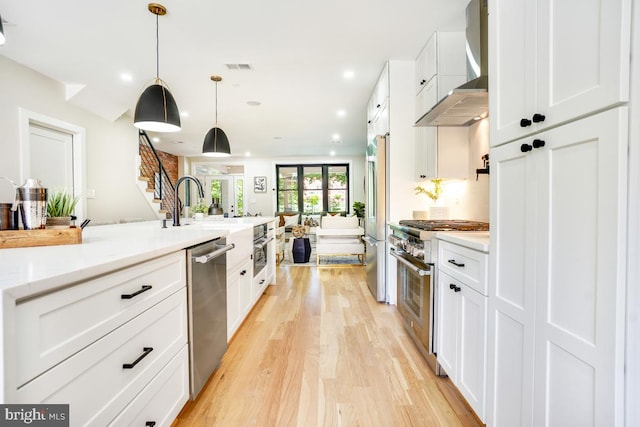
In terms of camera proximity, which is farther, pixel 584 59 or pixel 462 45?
pixel 462 45

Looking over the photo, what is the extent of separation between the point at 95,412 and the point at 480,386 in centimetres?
148

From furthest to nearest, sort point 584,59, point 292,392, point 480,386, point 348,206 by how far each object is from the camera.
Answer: point 348,206
point 292,392
point 480,386
point 584,59

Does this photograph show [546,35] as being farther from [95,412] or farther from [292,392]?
[292,392]

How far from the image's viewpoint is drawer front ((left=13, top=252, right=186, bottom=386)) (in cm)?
66

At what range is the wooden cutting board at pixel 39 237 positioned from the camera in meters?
1.20

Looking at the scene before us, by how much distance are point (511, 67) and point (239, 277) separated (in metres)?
2.21

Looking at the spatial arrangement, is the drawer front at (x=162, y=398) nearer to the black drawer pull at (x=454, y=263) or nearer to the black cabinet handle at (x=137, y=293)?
the black cabinet handle at (x=137, y=293)

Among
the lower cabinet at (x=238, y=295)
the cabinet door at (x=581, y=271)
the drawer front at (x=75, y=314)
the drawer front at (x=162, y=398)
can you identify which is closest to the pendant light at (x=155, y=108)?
the lower cabinet at (x=238, y=295)

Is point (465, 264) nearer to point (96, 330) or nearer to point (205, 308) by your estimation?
point (205, 308)

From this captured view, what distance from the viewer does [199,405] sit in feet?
5.25

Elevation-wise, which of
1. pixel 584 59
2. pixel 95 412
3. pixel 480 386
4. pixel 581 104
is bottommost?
pixel 480 386

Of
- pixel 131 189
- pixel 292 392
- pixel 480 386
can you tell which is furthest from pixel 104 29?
pixel 480 386

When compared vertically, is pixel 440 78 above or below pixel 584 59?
above

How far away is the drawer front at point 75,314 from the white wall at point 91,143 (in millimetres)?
3478
